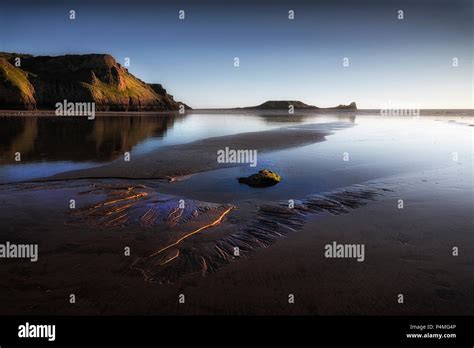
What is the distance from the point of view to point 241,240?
844cm

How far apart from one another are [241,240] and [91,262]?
11.1 ft

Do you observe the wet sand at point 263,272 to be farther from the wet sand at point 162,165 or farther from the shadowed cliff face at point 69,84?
the shadowed cliff face at point 69,84

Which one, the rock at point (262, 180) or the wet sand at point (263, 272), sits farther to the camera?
the rock at point (262, 180)

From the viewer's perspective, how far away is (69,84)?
128m

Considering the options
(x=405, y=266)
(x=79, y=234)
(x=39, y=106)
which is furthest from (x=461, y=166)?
(x=39, y=106)

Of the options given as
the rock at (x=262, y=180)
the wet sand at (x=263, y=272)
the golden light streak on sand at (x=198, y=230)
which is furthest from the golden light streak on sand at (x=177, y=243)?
the rock at (x=262, y=180)

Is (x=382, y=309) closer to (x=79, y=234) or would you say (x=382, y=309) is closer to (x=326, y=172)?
(x=79, y=234)

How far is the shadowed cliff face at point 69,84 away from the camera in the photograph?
95.6 meters

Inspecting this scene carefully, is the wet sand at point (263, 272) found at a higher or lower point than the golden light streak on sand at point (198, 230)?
lower

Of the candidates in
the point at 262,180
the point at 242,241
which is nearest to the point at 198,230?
the point at 242,241

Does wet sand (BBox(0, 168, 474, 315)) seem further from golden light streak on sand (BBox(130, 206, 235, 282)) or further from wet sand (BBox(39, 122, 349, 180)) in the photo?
wet sand (BBox(39, 122, 349, 180))

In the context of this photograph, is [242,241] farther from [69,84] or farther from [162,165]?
[69,84]

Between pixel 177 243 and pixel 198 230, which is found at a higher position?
pixel 198 230

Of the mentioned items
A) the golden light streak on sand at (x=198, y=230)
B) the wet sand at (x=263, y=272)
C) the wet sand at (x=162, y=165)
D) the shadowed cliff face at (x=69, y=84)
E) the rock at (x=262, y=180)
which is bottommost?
the wet sand at (x=263, y=272)
